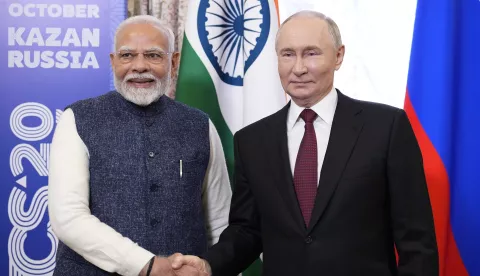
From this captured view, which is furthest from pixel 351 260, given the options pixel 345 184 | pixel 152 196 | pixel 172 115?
pixel 172 115

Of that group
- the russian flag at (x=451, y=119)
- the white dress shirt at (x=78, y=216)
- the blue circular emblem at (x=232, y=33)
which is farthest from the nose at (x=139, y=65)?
the russian flag at (x=451, y=119)

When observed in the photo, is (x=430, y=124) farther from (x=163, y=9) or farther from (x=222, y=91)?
(x=163, y=9)

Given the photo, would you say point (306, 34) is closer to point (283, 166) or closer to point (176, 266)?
point (283, 166)

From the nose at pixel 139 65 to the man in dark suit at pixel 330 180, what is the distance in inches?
18.4

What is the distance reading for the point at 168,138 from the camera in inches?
88.0

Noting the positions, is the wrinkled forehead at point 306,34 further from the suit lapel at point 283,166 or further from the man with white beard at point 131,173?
the man with white beard at point 131,173

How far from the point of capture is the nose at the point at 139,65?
2176mm

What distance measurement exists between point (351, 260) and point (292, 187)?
0.28 metres

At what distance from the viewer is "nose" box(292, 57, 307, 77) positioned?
6.46 ft

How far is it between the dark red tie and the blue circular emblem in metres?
0.93

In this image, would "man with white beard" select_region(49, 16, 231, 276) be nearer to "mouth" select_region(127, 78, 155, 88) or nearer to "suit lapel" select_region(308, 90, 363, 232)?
"mouth" select_region(127, 78, 155, 88)

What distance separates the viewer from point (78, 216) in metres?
2.05

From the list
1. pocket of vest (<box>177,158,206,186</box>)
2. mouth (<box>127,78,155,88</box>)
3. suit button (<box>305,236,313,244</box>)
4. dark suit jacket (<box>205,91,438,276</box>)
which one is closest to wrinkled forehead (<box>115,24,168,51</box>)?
mouth (<box>127,78,155,88</box>)

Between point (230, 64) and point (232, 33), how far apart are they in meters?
0.14
